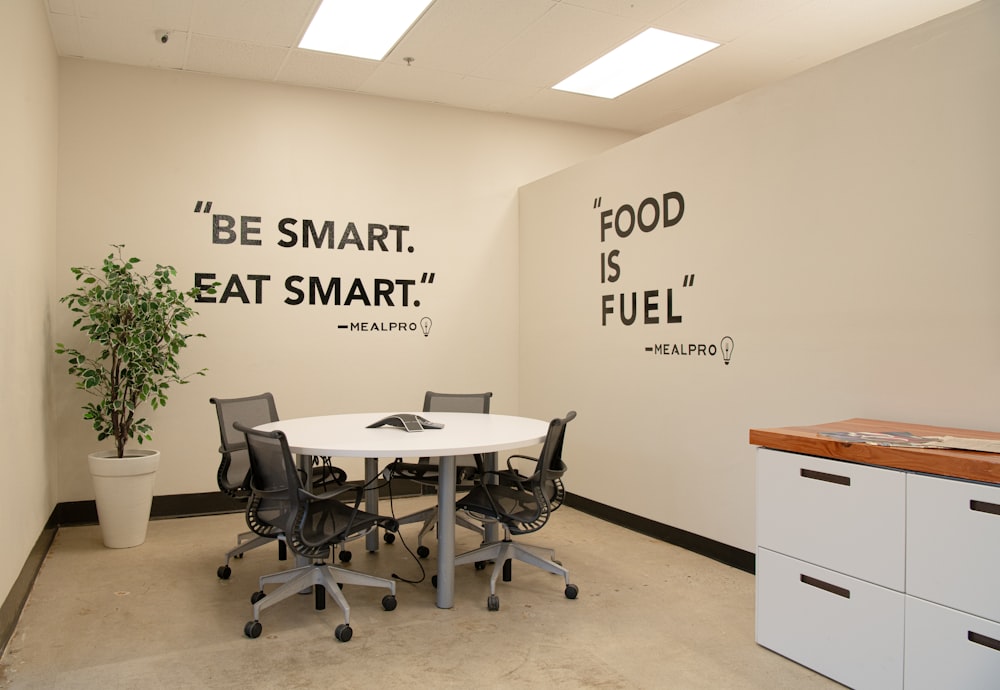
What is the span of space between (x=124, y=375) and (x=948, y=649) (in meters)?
4.53

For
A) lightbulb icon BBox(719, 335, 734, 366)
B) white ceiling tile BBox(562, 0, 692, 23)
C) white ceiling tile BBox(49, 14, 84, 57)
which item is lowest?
lightbulb icon BBox(719, 335, 734, 366)

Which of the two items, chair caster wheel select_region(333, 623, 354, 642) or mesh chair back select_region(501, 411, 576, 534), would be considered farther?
mesh chair back select_region(501, 411, 576, 534)

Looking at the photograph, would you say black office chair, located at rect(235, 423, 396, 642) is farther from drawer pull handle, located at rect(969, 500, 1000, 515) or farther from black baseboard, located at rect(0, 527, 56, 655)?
drawer pull handle, located at rect(969, 500, 1000, 515)

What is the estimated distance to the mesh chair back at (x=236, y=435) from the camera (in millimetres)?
3789

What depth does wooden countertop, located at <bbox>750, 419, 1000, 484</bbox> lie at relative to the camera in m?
2.23

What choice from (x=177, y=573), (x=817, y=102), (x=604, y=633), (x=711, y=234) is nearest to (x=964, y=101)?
(x=817, y=102)

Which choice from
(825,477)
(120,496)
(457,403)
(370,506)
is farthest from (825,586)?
(120,496)

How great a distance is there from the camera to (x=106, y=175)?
506 centimetres

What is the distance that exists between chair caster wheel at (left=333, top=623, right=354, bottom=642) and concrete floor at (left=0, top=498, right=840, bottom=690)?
0.03 m

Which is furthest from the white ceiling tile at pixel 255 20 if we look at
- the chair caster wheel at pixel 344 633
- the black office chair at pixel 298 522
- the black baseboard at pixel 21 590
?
the chair caster wheel at pixel 344 633

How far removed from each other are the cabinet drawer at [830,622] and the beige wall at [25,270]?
10.5 ft

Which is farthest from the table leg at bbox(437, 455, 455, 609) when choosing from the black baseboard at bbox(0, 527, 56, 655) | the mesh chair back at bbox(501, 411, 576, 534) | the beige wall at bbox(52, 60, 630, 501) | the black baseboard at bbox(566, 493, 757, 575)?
the beige wall at bbox(52, 60, 630, 501)

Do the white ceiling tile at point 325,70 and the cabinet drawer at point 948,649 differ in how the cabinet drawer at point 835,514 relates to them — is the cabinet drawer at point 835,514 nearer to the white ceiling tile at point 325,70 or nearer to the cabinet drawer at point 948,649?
the cabinet drawer at point 948,649

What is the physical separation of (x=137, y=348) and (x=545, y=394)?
10.1 feet
